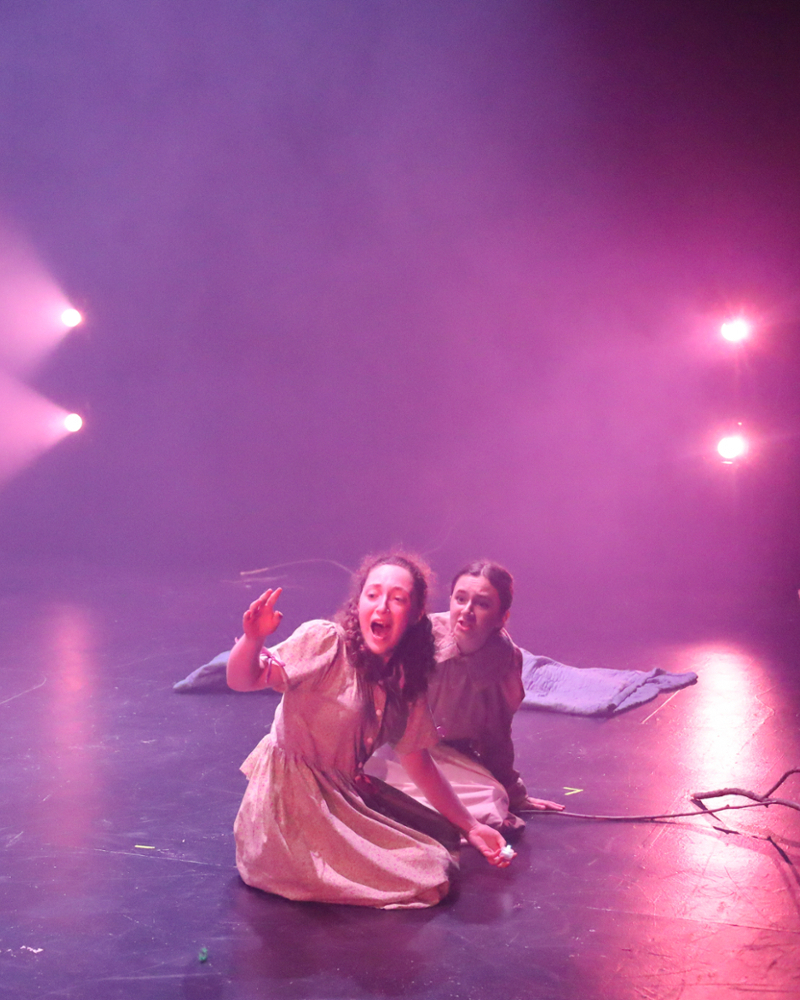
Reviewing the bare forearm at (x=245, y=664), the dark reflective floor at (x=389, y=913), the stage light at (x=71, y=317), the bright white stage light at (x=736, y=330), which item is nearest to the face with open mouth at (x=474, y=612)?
the dark reflective floor at (x=389, y=913)

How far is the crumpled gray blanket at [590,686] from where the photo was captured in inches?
177

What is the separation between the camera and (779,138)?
300 inches

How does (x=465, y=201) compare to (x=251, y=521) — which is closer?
(x=465, y=201)

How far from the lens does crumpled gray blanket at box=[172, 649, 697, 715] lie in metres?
4.50

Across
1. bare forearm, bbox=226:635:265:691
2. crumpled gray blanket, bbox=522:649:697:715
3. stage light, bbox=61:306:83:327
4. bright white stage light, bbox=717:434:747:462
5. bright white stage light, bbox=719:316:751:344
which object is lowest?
crumpled gray blanket, bbox=522:649:697:715

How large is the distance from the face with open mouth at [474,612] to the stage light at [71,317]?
278 inches

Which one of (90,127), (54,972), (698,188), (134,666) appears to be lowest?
(54,972)

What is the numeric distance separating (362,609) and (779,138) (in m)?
6.60

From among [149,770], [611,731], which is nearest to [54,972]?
[149,770]

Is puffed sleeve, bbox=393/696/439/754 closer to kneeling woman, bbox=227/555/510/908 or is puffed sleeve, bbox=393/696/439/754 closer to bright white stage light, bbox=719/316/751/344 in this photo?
kneeling woman, bbox=227/555/510/908

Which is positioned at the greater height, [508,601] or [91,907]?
[508,601]

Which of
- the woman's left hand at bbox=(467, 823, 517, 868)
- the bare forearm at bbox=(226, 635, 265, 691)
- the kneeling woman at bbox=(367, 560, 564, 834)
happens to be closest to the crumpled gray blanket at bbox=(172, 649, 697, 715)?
the kneeling woman at bbox=(367, 560, 564, 834)

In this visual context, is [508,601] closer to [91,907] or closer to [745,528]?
→ [91,907]

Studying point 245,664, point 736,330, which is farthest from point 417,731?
point 736,330
